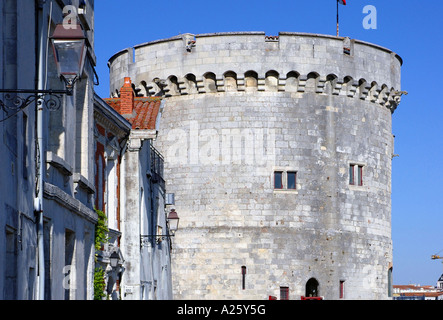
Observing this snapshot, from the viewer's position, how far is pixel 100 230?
19812 mm

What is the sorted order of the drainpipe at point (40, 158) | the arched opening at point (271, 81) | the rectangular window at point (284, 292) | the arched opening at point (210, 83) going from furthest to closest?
the arched opening at point (210, 83) → the arched opening at point (271, 81) → the rectangular window at point (284, 292) → the drainpipe at point (40, 158)

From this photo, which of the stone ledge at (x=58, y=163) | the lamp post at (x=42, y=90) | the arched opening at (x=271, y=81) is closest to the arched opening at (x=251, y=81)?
the arched opening at (x=271, y=81)

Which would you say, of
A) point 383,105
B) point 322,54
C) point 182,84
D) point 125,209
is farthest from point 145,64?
point 125,209

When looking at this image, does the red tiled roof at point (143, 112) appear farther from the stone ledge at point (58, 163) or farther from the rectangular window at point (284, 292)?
the rectangular window at point (284, 292)

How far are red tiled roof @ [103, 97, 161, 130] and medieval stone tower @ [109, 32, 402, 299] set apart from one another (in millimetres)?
6625

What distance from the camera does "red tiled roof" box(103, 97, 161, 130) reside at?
2397cm

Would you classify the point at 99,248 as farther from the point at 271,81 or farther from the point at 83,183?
the point at 271,81

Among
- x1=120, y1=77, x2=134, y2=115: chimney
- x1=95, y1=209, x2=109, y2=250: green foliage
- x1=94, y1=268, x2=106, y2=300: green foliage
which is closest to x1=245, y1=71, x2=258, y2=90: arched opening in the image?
x1=120, y1=77, x2=134, y2=115: chimney

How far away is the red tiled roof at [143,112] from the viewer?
24.0 metres

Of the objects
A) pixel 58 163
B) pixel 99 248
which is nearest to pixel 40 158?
pixel 58 163

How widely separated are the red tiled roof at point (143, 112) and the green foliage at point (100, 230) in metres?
4.00

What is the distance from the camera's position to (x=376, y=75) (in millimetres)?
34719

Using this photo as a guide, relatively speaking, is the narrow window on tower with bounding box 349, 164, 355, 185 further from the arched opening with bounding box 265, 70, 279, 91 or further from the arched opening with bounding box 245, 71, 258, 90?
the arched opening with bounding box 245, 71, 258, 90
